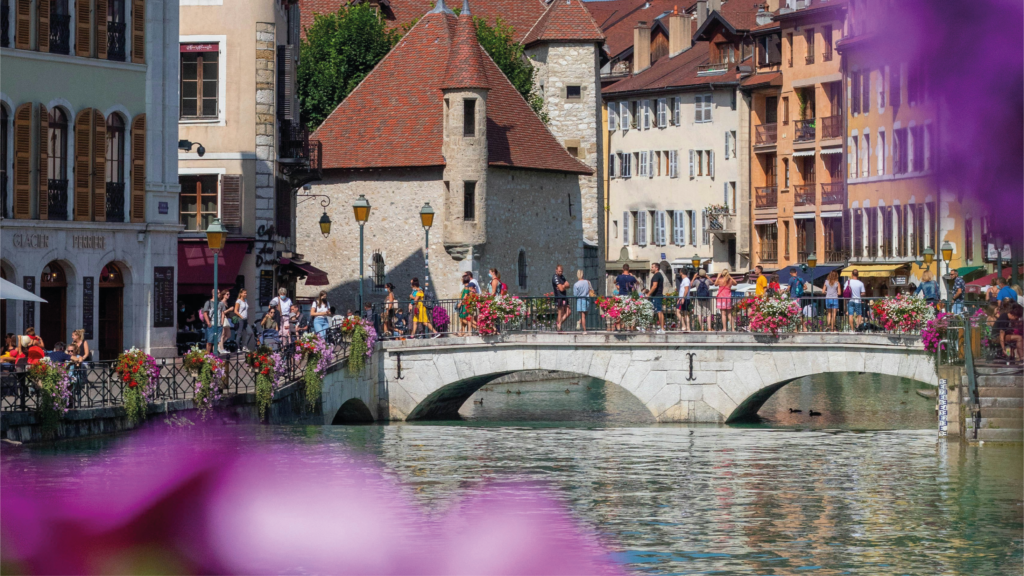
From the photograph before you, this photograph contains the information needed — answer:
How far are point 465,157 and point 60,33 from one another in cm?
2663

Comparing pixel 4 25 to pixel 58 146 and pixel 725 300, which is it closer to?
pixel 58 146

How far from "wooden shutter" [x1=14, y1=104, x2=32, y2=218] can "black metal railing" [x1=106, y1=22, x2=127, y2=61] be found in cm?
269

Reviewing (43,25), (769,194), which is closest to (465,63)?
(43,25)

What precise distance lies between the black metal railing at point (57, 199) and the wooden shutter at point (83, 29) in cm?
271

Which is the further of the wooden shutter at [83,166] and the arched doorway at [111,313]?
the arched doorway at [111,313]

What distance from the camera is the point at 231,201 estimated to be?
4253 centimetres

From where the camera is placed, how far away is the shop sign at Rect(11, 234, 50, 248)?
103 ft

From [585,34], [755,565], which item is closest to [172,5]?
[755,565]

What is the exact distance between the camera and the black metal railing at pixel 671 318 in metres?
36.0

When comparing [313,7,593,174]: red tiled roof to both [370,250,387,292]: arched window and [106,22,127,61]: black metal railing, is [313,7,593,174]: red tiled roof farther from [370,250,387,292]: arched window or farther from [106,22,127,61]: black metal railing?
[106,22,127,61]: black metal railing

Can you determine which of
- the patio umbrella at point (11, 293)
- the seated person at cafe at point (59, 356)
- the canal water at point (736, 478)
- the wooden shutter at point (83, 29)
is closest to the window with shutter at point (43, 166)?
the wooden shutter at point (83, 29)

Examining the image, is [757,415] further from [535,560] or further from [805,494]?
[535,560]

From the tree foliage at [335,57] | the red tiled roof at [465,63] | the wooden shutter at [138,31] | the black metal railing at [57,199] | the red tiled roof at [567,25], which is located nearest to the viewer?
the black metal railing at [57,199]

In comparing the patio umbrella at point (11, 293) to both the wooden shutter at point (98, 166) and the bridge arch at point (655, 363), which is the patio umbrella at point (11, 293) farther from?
the bridge arch at point (655, 363)
